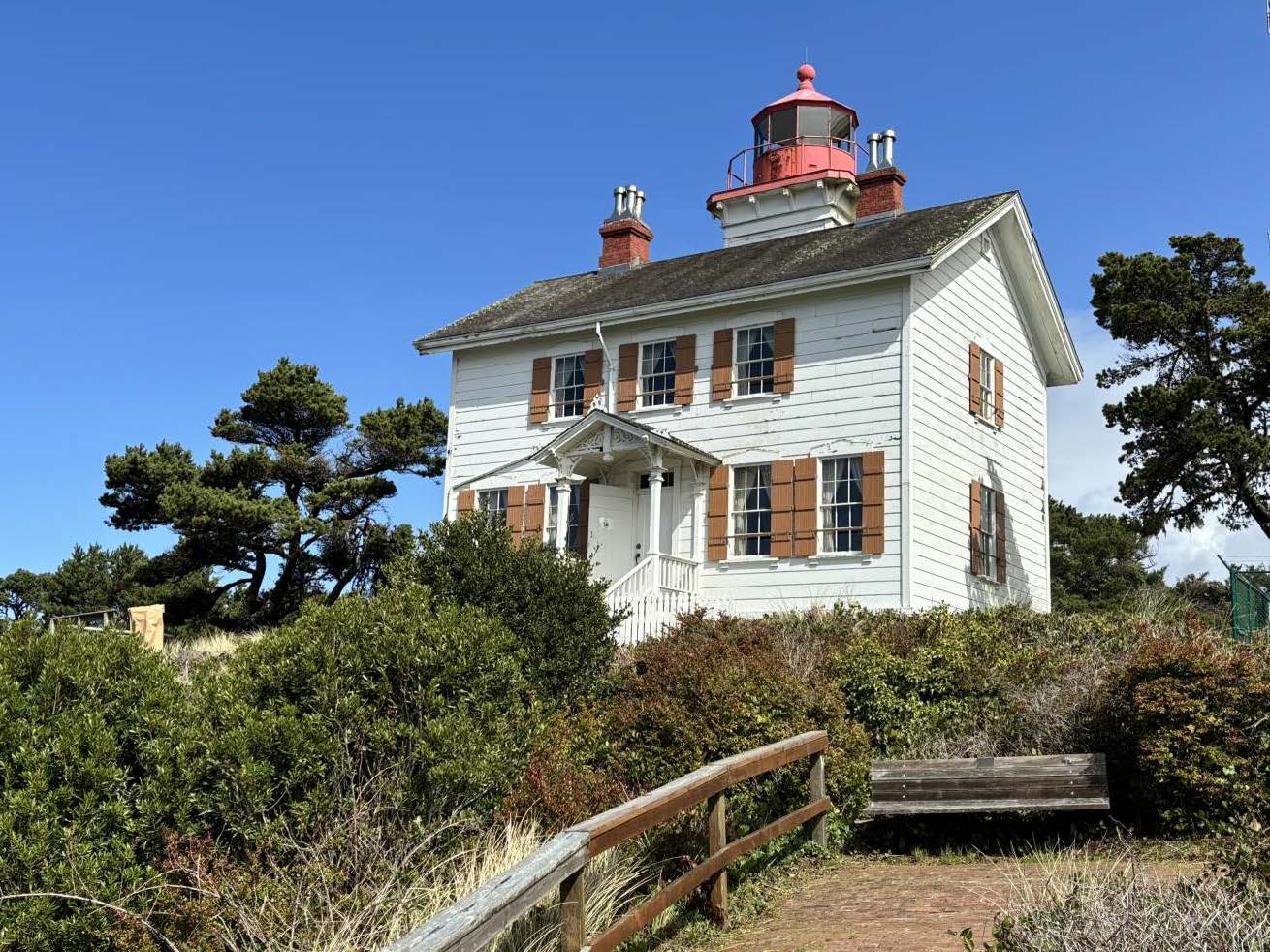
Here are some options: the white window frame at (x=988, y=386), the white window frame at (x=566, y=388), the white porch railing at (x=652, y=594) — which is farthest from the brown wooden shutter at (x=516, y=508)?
the white window frame at (x=988, y=386)

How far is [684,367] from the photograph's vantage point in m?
19.2

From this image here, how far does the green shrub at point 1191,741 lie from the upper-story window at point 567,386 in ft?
40.2

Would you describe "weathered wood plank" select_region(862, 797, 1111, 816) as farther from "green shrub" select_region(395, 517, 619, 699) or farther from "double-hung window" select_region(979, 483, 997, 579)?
"double-hung window" select_region(979, 483, 997, 579)

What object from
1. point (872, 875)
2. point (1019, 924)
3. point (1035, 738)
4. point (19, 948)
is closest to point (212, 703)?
point (19, 948)

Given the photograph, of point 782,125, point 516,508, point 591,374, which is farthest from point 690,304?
point 782,125

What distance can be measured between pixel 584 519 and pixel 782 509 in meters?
3.25

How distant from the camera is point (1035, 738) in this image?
10.1 m

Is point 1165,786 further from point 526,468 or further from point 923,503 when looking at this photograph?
point 526,468

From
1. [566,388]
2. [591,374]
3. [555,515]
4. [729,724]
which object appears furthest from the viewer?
[566,388]

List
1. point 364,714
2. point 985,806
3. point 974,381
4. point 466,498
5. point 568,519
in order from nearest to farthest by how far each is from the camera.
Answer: point 364,714, point 985,806, point 974,381, point 568,519, point 466,498

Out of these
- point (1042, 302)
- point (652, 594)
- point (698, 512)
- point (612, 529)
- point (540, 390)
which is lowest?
point (652, 594)

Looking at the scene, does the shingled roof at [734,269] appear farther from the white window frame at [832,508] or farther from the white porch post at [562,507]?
the white porch post at [562,507]

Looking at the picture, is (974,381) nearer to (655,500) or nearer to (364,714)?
(655,500)

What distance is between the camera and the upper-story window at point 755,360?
18469 mm
